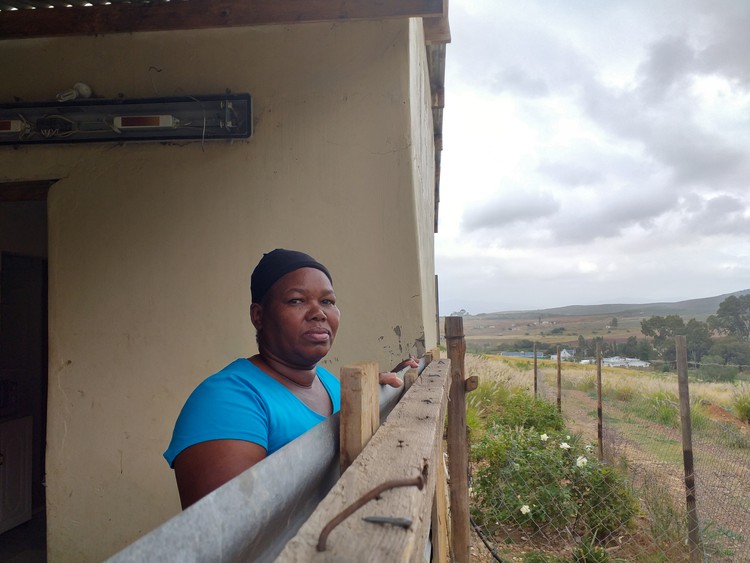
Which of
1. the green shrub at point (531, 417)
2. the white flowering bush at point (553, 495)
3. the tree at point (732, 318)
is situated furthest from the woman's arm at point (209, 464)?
the tree at point (732, 318)

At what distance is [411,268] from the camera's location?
9.07 feet

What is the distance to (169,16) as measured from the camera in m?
2.74

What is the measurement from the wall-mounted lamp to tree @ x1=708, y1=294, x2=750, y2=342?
34.4 meters

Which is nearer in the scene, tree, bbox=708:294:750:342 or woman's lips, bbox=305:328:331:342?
woman's lips, bbox=305:328:331:342

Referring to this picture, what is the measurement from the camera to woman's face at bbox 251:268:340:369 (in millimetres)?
1581

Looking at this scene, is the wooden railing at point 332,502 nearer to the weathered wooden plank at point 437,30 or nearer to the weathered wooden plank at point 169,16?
the weathered wooden plank at point 169,16

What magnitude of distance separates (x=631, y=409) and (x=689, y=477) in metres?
7.93

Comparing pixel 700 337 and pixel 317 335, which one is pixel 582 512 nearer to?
pixel 317 335

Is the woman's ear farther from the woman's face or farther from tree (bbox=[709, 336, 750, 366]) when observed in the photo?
tree (bbox=[709, 336, 750, 366])

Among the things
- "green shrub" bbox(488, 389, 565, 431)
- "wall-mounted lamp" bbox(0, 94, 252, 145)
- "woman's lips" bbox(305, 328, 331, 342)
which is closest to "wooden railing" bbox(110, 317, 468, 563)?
"woman's lips" bbox(305, 328, 331, 342)

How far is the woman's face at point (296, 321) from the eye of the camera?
158 cm

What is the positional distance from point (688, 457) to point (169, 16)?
16.8 ft

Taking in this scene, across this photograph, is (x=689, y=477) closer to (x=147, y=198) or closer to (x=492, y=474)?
(x=492, y=474)

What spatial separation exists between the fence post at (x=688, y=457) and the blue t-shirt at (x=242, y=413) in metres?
4.44
